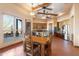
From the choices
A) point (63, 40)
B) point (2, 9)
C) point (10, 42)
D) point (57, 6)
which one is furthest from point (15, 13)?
point (63, 40)

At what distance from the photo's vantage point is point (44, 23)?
3.11 metres

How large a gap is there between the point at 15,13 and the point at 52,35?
3.78 ft

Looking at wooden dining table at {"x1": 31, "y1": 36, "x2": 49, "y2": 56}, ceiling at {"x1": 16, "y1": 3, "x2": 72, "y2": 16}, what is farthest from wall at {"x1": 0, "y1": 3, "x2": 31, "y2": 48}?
wooden dining table at {"x1": 31, "y1": 36, "x2": 49, "y2": 56}

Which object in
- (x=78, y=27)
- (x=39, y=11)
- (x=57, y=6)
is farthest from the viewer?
(x=78, y=27)

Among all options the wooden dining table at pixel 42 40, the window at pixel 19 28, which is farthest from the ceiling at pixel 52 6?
the wooden dining table at pixel 42 40

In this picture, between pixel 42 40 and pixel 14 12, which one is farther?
pixel 42 40

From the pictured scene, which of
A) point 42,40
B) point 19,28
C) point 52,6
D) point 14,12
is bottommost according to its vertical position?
point 42,40

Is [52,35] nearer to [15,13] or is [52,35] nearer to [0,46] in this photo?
[15,13]

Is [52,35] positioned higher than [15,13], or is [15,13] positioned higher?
[15,13]

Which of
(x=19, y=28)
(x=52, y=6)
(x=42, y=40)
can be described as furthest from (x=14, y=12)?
(x=42, y=40)

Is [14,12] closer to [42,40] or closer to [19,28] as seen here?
[19,28]

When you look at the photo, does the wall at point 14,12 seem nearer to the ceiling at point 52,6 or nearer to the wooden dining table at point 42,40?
the ceiling at point 52,6

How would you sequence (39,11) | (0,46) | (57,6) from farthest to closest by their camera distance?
(39,11), (57,6), (0,46)

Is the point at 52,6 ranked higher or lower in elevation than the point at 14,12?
higher
